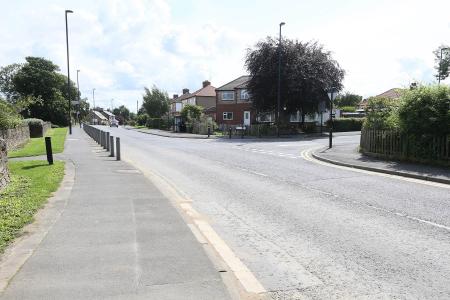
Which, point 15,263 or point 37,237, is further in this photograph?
point 37,237

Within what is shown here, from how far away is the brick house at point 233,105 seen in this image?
61.4 metres

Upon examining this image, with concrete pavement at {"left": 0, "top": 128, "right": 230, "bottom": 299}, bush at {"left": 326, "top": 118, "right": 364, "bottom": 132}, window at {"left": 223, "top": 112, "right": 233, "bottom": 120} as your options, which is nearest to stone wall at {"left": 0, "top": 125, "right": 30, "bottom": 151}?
concrete pavement at {"left": 0, "top": 128, "right": 230, "bottom": 299}

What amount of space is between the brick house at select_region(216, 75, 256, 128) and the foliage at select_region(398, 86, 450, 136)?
143 ft

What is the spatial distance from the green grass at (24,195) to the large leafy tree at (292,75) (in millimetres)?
30532

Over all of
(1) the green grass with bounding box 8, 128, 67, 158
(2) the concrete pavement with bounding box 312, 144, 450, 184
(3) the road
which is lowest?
(3) the road

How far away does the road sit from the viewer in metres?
4.88

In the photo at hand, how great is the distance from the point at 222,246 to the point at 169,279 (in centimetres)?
156

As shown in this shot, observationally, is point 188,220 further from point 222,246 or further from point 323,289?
point 323,289

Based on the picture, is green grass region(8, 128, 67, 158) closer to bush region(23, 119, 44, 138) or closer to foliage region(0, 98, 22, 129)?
foliage region(0, 98, 22, 129)

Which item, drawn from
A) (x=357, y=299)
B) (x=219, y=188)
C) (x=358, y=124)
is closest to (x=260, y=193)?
(x=219, y=188)

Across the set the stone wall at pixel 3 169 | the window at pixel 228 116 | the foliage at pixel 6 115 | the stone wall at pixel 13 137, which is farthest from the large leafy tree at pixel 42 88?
the stone wall at pixel 3 169

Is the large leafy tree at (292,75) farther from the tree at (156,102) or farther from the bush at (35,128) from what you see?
the tree at (156,102)

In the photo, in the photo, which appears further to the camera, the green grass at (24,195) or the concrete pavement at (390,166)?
the concrete pavement at (390,166)

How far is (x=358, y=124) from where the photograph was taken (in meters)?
50.6
